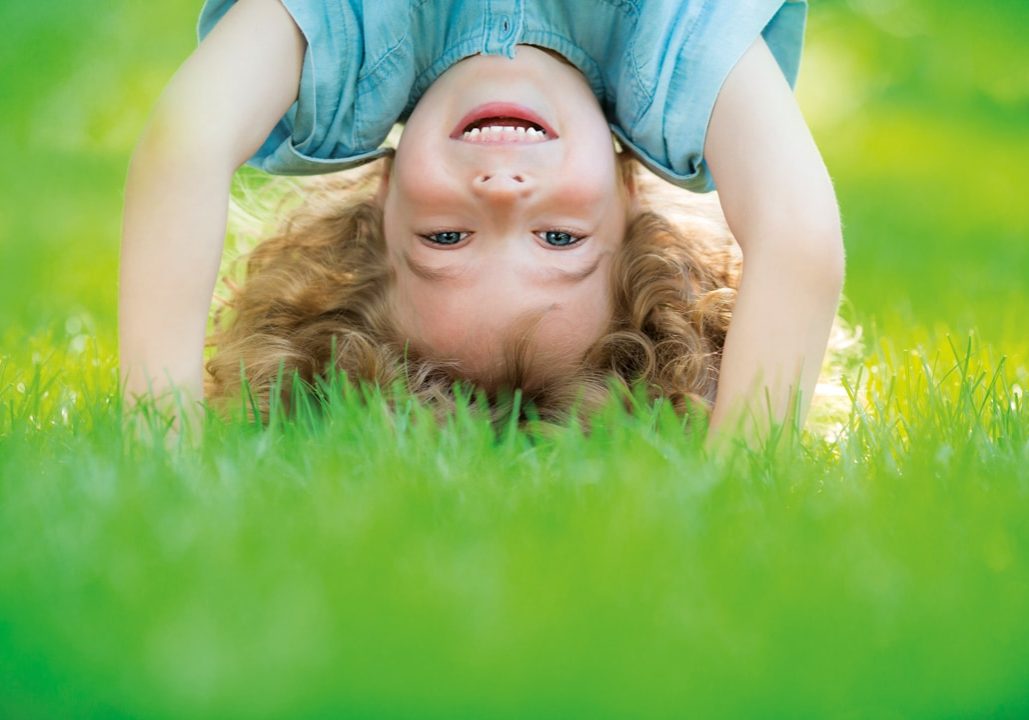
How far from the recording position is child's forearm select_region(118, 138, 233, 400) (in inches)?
81.1

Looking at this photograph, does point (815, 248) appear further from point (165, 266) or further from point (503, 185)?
point (165, 266)

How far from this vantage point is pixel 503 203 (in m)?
2.25

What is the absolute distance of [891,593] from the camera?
1379 mm

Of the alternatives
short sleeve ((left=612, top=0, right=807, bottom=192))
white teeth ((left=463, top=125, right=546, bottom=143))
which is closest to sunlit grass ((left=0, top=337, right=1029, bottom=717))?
white teeth ((left=463, top=125, right=546, bottom=143))

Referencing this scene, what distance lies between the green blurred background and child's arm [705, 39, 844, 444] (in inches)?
44.1

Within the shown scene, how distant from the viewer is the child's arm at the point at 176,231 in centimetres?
206

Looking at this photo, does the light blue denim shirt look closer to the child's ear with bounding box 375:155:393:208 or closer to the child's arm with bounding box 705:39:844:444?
the child's ear with bounding box 375:155:393:208

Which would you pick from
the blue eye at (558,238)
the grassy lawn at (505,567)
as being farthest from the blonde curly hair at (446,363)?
the grassy lawn at (505,567)

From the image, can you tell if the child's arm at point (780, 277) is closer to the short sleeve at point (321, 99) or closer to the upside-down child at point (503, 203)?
the upside-down child at point (503, 203)

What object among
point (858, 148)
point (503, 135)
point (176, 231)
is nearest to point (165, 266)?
point (176, 231)

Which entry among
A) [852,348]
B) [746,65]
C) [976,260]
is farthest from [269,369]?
[976,260]

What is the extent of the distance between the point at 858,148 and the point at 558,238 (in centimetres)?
319

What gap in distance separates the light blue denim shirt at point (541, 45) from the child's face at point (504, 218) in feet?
0.34

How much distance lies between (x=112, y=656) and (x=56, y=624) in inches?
3.6
